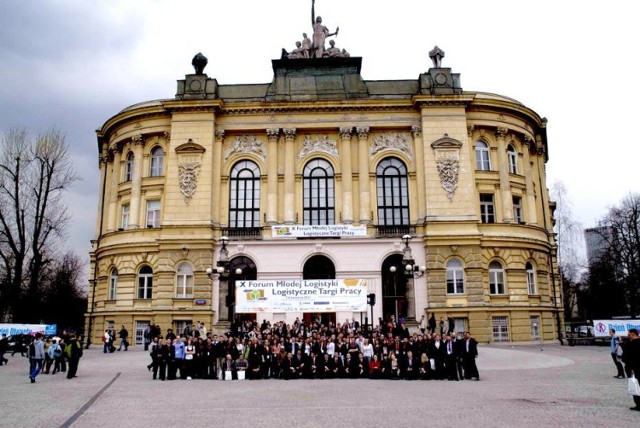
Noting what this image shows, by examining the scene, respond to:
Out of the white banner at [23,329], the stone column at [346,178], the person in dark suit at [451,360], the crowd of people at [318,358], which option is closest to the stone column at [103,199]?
the white banner at [23,329]

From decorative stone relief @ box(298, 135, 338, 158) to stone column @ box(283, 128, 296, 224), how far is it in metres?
0.91

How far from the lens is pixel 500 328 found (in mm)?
37969

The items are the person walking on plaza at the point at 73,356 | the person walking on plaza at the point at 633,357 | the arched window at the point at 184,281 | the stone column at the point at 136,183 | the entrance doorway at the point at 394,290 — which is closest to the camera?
the person walking on plaza at the point at 633,357

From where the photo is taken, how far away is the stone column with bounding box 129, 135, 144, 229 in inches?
1609

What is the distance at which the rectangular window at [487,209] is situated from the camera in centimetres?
4081

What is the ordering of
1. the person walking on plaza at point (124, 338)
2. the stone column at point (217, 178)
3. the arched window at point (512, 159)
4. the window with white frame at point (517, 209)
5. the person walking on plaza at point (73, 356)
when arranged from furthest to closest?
the arched window at point (512, 159) < the window with white frame at point (517, 209) < the stone column at point (217, 178) < the person walking on plaza at point (124, 338) < the person walking on plaza at point (73, 356)

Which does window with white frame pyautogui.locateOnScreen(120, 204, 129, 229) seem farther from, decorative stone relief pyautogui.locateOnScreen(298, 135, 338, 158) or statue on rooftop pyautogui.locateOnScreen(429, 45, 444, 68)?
statue on rooftop pyautogui.locateOnScreen(429, 45, 444, 68)

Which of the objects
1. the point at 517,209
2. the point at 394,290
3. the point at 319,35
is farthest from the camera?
the point at 319,35

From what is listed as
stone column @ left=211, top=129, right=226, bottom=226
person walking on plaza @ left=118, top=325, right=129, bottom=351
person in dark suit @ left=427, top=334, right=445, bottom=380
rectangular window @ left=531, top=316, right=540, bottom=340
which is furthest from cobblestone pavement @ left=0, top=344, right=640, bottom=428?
stone column @ left=211, top=129, right=226, bottom=226

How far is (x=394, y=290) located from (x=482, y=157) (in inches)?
510

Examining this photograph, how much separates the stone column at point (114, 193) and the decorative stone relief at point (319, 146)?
15.2 m

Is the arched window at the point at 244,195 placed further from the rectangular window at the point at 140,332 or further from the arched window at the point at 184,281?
the rectangular window at the point at 140,332

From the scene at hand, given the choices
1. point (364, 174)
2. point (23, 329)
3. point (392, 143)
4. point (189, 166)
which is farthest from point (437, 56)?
point (23, 329)

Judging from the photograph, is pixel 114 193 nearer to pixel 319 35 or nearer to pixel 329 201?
pixel 329 201
